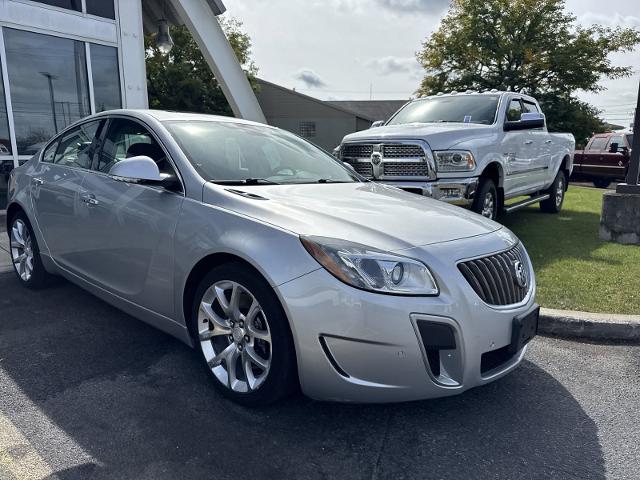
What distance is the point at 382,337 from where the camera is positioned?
7.50 feet

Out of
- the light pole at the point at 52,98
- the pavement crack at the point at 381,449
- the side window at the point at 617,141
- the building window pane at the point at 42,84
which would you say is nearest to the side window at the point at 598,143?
the side window at the point at 617,141

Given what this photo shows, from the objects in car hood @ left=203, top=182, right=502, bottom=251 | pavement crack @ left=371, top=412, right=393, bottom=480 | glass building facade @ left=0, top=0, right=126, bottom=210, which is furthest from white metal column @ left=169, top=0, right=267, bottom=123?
pavement crack @ left=371, top=412, right=393, bottom=480

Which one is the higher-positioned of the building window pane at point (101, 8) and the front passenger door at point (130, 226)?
the building window pane at point (101, 8)

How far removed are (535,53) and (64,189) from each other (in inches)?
954

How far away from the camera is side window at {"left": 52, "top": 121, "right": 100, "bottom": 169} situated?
395cm

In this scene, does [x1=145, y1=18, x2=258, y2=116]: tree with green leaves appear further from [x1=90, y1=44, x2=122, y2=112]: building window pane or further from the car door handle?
the car door handle

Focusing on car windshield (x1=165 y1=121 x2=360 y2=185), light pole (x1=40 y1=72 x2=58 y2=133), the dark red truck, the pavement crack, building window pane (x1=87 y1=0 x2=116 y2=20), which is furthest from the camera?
the dark red truck

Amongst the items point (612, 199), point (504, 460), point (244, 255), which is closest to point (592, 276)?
point (612, 199)

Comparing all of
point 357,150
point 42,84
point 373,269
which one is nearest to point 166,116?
point 373,269

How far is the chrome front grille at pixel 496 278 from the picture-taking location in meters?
2.51

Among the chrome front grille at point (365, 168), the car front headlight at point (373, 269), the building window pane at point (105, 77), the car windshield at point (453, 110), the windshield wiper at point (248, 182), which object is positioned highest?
the building window pane at point (105, 77)

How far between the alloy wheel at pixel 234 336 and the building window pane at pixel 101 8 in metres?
9.31

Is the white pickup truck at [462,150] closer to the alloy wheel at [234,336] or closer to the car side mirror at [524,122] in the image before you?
the car side mirror at [524,122]

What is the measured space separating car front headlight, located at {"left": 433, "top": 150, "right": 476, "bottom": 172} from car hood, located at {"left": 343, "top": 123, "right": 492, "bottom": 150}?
0.27ft
